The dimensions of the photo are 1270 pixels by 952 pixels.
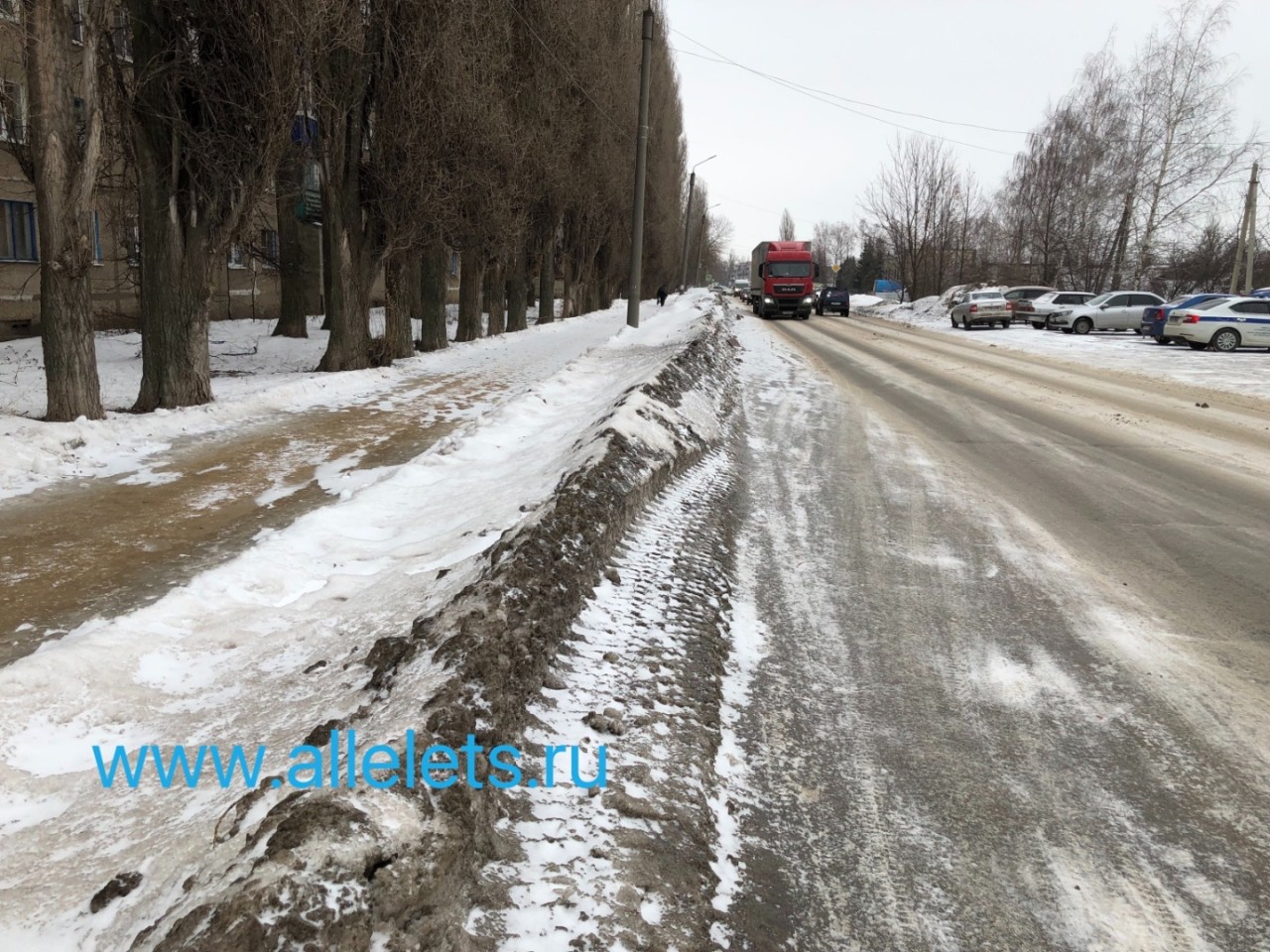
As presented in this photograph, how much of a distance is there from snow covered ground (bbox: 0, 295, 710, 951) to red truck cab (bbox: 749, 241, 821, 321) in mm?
31992

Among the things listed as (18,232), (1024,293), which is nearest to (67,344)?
(18,232)

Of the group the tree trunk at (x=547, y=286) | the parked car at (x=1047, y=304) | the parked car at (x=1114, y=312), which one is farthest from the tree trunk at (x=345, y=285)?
the parked car at (x=1047, y=304)

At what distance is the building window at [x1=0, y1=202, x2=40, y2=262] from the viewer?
62.0ft

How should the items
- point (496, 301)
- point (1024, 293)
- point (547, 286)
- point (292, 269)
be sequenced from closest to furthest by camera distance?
point (292, 269), point (496, 301), point (547, 286), point (1024, 293)

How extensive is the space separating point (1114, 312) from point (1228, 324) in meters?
8.40

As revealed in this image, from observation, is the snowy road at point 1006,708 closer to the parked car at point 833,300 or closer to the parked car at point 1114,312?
the parked car at point 1114,312

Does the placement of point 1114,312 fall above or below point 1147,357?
above

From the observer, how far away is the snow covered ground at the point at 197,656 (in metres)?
2.33

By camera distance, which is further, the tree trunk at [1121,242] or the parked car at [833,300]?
the parked car at [833,300]

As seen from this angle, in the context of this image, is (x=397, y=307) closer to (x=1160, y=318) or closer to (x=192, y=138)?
(x=192, y=138)

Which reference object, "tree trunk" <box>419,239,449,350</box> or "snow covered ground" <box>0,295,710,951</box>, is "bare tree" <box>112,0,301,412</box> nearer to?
"snow covered ground" <box>0,295,710,951</box>

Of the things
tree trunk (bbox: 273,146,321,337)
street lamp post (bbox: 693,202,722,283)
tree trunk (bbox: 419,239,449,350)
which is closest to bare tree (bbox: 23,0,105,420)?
tree trunk (bbox: 419,239,449,350)

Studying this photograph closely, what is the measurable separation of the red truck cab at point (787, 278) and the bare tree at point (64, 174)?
107 ft

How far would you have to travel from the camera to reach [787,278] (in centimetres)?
3806
